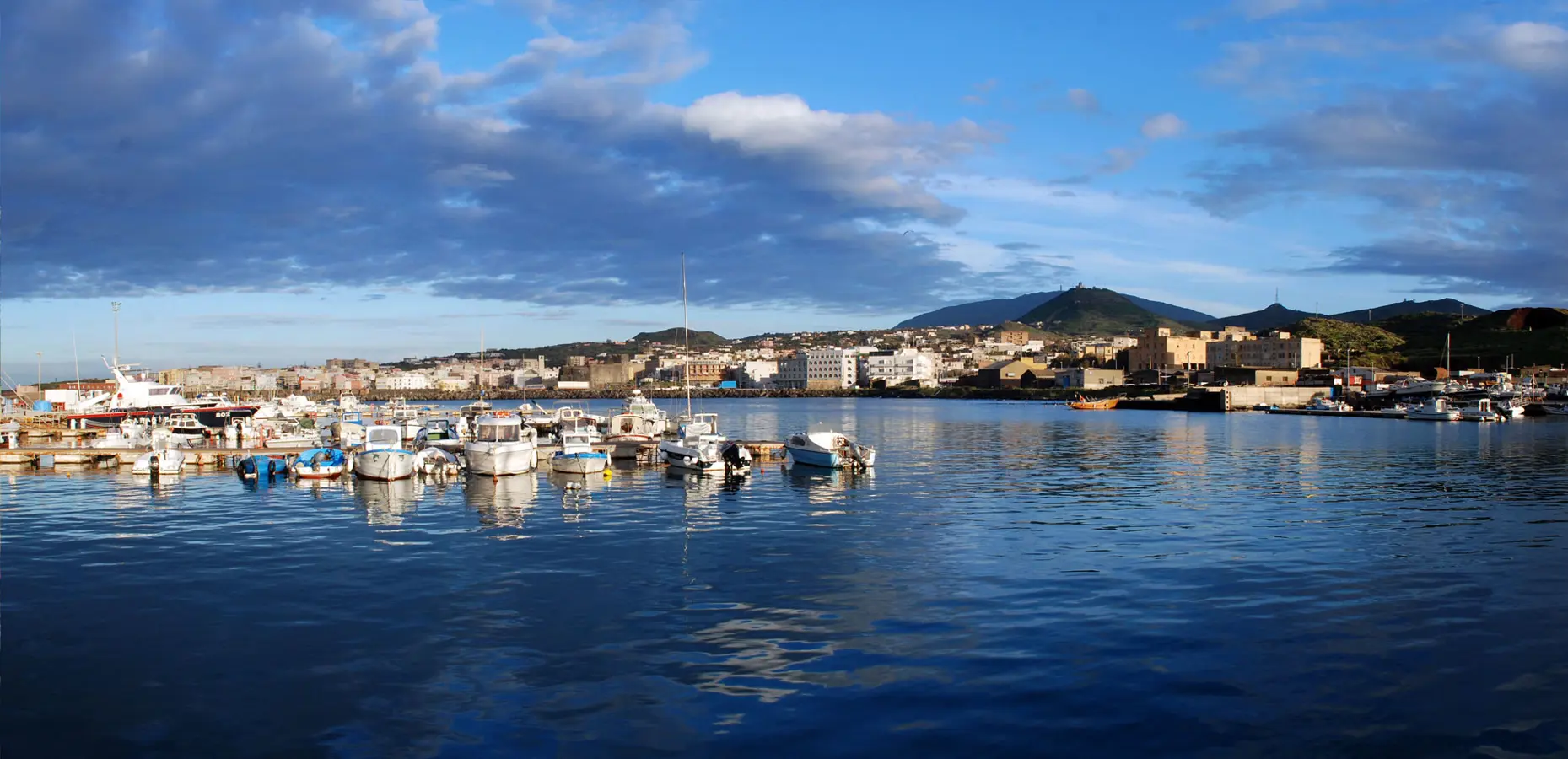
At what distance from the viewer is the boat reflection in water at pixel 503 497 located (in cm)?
2886

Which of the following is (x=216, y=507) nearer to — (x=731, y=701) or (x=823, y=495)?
(x=823, y=495)

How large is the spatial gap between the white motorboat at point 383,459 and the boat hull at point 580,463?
5.76 metres

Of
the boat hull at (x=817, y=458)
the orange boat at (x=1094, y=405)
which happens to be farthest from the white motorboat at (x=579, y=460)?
the orange boat at (x=1094, y=405)

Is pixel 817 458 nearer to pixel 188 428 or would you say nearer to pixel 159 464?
pixel 159 464

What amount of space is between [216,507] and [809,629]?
78.9 feet

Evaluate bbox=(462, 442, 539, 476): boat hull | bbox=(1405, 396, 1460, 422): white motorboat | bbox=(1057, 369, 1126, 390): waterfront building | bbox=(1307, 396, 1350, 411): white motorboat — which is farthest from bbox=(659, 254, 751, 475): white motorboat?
bbox=(1057, 369, 1126, 390): waterfront building

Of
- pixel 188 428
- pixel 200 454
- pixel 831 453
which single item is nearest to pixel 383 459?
pixel 200 454

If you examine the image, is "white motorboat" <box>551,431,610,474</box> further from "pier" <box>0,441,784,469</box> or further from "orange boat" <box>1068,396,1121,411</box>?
"orange boat" <box>1068,396,1121,411</box>

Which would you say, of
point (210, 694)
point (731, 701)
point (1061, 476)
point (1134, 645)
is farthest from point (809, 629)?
point (1061, 476)

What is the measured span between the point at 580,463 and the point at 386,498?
878 centimetres

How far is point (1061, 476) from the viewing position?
4138 cm

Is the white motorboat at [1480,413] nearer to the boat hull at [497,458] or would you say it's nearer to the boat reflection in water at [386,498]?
the boat hull at [497,458]

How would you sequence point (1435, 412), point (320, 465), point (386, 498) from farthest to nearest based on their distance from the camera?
point (1435, 412), point (320, 465), point (386, 498)

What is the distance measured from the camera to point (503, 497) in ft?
112
